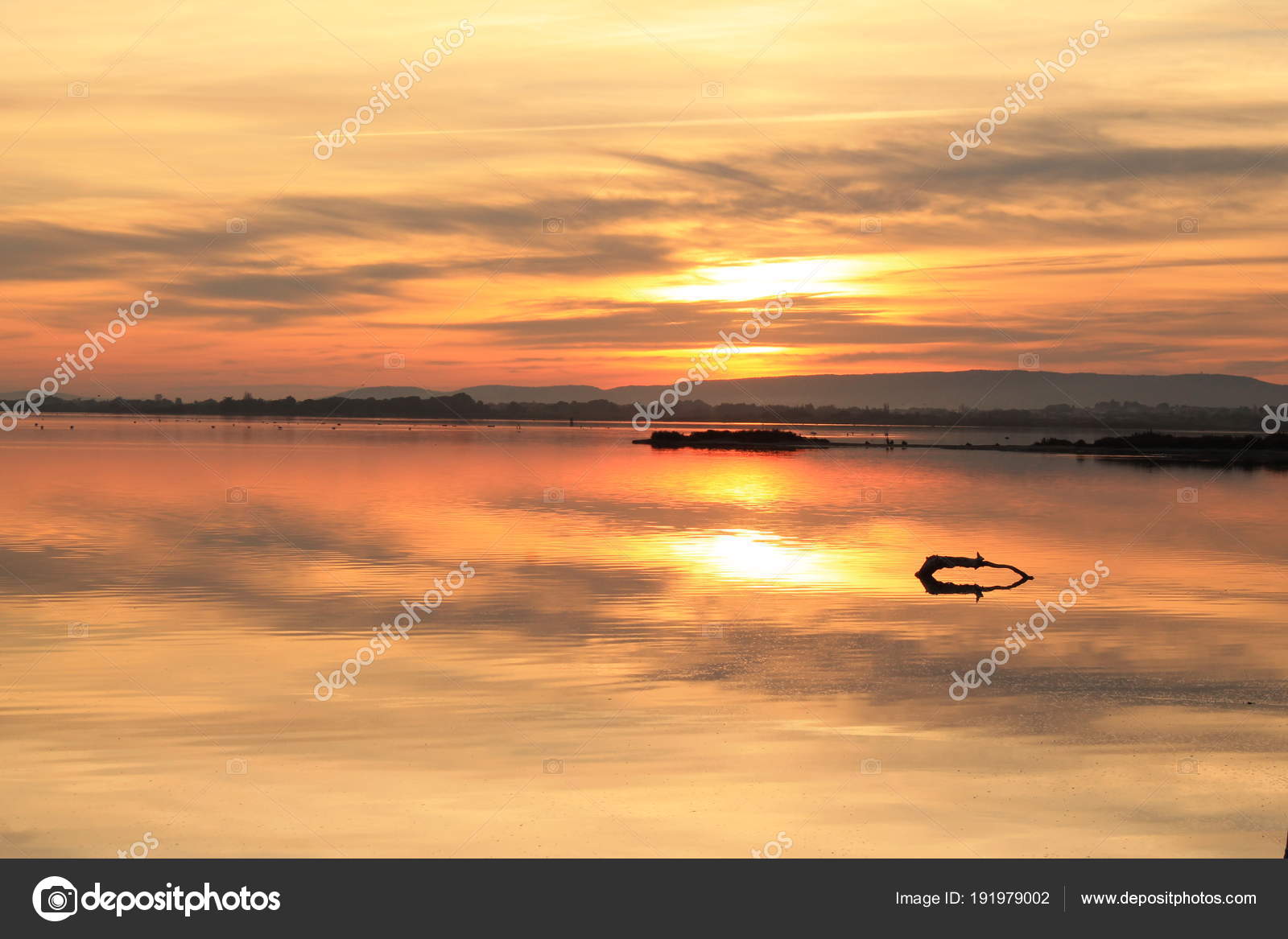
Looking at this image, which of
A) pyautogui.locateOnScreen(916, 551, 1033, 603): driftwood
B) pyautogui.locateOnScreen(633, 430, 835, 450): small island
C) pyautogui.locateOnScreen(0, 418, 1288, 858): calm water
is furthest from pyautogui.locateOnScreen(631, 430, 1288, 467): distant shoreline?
pyautogui.locateOnScreen(916, 551, 1033, 603): driftwood

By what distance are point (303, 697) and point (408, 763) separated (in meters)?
3.72

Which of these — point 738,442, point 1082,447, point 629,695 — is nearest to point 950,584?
point 629,695

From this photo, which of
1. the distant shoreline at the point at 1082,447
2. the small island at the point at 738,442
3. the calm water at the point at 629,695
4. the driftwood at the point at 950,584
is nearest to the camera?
the calm water at the point at 629,695

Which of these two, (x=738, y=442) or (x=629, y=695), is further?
(x=738, y=442)

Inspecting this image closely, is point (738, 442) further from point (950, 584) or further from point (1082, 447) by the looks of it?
point (950, 584)

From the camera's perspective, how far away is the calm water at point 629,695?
40.3 feet

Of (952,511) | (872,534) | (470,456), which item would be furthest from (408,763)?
(470,456)

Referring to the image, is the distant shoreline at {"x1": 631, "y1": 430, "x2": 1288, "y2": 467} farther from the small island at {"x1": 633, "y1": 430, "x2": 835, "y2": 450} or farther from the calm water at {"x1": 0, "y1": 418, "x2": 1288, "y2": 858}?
the calm water at {"x1": 0, "y1": 418, "x2": 1288, "y2": 858}

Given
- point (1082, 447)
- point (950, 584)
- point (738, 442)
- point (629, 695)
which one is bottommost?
point (629, 695)

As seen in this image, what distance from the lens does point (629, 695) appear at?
17453mm

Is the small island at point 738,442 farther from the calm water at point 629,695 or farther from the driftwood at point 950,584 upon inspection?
the driftwood at point 950,584

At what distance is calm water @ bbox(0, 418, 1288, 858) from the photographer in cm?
1228

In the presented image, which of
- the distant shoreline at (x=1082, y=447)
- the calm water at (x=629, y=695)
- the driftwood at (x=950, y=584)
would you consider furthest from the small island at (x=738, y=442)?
the driftwood at (x=950, y=584)

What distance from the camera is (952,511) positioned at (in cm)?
4884
